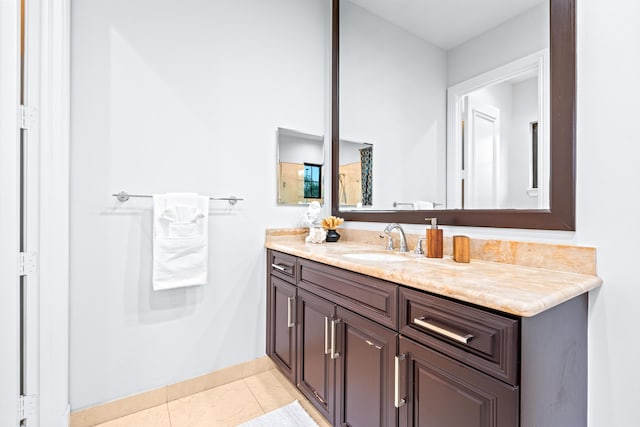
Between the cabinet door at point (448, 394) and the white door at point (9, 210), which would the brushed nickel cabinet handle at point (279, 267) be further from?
the white door at point (9, 210)

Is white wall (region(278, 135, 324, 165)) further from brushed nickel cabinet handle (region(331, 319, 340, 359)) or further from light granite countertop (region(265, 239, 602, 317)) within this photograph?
brushed nickel cabinet handle (region(331, 319, 340, 359))

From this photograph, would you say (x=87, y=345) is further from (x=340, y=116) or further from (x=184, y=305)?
(x=340, y=116)

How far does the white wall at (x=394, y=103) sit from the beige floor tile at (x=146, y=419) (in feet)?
5.66

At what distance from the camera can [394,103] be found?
1.87 m

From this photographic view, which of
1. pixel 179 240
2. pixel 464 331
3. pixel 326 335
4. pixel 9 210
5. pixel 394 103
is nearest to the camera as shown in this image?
pixel 464 331

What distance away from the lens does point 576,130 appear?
3.47ft

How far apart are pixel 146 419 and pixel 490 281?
1840mm

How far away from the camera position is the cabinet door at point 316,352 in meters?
1.41

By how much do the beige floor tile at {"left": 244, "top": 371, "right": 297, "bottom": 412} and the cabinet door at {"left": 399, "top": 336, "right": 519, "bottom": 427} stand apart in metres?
0.97

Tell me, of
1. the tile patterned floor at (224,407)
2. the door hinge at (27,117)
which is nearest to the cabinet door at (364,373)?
the tile patterned floor at (224,407)

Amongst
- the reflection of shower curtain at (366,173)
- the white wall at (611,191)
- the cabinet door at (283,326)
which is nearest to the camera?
the white wall at (611,191)

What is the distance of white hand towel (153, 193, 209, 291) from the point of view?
1627mm

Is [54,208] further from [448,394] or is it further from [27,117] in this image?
[448,394]

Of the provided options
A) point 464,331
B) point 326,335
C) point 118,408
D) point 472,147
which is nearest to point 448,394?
point 464,331
